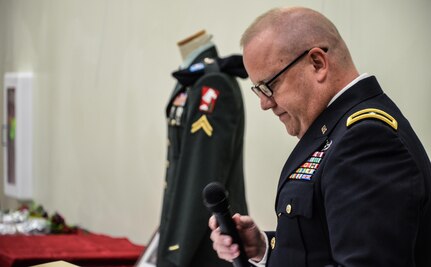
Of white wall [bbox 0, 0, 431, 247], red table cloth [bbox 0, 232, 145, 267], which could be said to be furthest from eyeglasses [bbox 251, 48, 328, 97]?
red table cloth [bbox 0, 232, 145, 267]

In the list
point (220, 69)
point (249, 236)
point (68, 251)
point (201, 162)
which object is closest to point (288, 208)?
point (249, 236)

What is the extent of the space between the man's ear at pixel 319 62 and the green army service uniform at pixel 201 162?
4.32 ft

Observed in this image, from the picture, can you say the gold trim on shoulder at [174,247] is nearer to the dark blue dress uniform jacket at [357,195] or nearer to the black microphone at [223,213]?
the black microphone at [223,213]

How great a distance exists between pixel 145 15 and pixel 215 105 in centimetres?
175

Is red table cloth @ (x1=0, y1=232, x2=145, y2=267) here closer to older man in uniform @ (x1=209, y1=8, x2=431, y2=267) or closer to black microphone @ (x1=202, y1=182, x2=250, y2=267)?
black microphone @ (x1=202, y1=182, x2=250, y2=267)

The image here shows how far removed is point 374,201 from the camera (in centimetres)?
115

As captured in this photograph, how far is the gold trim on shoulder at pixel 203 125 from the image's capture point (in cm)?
267

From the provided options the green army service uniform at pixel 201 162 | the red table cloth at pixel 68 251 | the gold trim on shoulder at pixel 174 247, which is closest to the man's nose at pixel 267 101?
the green army service uniform at pixel 201 162

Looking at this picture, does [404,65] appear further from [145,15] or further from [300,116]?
[145,15]

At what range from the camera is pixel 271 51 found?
139cm

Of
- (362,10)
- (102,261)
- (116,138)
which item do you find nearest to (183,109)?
(362,10)

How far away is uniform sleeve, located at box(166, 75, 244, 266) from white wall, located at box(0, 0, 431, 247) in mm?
482

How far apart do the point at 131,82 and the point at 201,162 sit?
1911mm

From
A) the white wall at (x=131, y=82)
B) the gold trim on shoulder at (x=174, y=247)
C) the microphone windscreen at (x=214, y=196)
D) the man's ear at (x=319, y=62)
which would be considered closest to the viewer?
the man's ear at (x=319, y=62)
